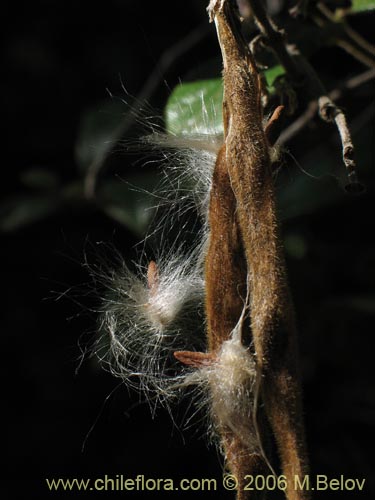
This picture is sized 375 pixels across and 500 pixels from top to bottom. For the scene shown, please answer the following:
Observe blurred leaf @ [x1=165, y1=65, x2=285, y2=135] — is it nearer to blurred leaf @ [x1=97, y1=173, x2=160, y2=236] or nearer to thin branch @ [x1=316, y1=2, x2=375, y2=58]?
thin branch @ [x1=316, y1=2, x2=375, y2=58]

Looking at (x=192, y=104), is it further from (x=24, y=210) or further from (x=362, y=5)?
(x=24, y=210)

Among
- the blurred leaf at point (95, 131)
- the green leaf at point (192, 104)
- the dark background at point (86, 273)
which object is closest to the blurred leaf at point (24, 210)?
the dark background at point (86, 273)

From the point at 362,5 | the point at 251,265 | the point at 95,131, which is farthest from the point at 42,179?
the point at 251,265

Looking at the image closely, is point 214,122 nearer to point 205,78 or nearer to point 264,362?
point 205,78

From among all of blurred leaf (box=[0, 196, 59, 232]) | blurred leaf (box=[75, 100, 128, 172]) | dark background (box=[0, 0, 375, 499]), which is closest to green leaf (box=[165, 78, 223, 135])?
dark background (box=[0, 0, 375, 499])

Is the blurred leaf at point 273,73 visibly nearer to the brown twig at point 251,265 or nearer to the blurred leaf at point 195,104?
the blurred leaf at point 195,104

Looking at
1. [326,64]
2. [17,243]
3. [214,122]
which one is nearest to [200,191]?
[214,122]
